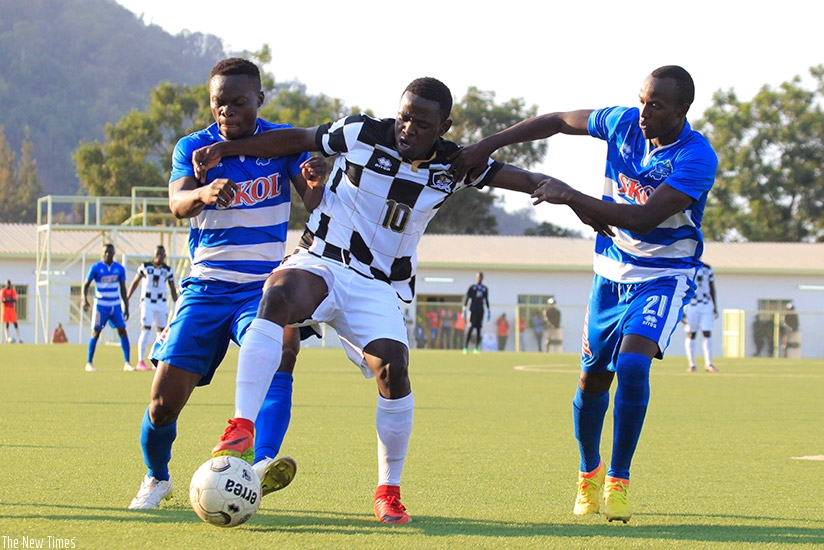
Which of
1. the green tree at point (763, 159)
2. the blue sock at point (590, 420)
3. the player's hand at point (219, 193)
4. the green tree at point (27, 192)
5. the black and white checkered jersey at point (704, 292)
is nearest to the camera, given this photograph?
the player's hand at point (219, 193)

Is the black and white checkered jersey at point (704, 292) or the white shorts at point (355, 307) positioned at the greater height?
the black and white checkered jersey at point (704, 292)

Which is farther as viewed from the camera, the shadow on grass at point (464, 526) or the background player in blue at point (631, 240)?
the background player in blue at point (631, 240)

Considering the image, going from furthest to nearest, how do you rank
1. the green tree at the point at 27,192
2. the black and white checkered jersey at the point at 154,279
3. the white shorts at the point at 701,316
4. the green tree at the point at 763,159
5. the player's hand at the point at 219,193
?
the green tree at the point at 27,192, the green tree at the point at 763,159, the white shorts at the point at 701,316, the black and white checkered jersey at the point at 154,279, the player's hand at the point at 219,193

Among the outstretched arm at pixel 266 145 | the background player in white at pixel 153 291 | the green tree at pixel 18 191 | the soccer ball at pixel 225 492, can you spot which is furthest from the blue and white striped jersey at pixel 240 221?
the green tree at pixel 18 191

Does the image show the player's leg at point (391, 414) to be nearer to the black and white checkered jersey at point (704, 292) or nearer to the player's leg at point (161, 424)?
the player's leg at point (161, 424)

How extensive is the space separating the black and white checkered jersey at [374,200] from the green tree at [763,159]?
198 feet

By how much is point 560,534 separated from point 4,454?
4.10 m

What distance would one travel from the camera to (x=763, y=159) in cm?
6394

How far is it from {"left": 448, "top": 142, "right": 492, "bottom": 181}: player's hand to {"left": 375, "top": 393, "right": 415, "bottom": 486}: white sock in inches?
45.2

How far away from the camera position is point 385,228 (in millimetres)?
5371

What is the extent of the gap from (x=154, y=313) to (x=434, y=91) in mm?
15782

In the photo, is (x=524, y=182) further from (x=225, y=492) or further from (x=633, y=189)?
(x=225, y=492)

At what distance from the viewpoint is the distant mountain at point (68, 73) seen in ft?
497

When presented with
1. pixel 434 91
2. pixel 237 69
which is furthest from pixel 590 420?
pixel 237 69
